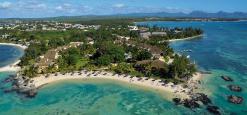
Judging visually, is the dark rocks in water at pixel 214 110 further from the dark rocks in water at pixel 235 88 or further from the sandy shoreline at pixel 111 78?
the dark rocks in water at pixel 235 88

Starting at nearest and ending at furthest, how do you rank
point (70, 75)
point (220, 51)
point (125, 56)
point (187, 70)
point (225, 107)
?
point (225, 107), point (187, 70), point (70, 75), point (125, 56), point (220, 51)

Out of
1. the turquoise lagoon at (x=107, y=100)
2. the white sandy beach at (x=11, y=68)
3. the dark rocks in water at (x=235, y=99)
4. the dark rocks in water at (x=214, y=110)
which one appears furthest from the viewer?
the white sandy beach at (x=11, y=68)

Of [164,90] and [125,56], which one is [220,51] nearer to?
[125,56]

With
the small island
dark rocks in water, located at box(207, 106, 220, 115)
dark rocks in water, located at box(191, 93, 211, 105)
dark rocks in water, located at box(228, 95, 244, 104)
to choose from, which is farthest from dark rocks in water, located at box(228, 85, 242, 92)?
dark rocks in water, located at box(207, 106, 220, 115)

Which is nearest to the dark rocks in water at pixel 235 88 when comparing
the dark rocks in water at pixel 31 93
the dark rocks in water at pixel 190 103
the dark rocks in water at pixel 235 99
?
the dark rocks in water at pixel 235 99


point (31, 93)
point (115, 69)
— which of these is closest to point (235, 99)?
point (115, 69)

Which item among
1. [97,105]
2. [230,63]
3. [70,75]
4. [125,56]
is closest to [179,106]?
[97,105]
